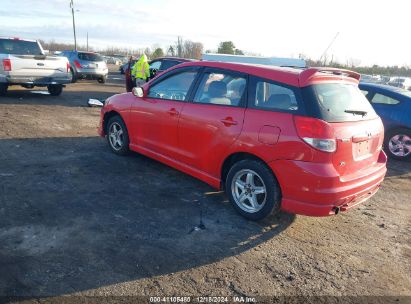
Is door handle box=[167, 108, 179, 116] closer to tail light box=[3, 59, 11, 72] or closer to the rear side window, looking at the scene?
the rear side window

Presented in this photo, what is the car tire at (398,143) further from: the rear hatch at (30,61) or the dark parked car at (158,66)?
the rear hatch at (30,61)

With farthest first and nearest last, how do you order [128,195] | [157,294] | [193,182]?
[193,182]
[128,195]
[157,294]

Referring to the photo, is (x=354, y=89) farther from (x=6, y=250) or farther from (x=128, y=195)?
(x=6, y=250)

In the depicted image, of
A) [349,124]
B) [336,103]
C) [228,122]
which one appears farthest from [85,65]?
[349,124]

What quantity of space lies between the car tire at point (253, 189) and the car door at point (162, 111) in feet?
3.73

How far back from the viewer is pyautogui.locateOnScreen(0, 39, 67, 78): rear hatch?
33.5 feet

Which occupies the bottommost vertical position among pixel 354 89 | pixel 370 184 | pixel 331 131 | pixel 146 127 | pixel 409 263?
pixel 409 263

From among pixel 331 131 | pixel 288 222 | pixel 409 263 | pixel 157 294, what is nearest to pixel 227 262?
pixel 157 294

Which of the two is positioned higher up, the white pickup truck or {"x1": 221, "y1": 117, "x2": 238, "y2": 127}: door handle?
the white pickup truck

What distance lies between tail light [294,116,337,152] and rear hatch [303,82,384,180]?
6 cm

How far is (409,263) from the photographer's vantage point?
352cm

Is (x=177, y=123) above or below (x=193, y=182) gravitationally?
above

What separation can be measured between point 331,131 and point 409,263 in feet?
5.25

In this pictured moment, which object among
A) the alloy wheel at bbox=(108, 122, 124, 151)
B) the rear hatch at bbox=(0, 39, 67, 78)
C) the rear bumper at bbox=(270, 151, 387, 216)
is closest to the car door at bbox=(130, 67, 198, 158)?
the alloy wheel at bbox=(108, 122, 124, 151)
